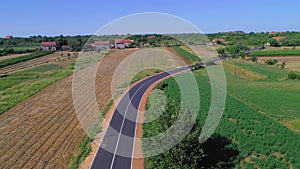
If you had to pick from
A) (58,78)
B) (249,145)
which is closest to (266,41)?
(58,78)

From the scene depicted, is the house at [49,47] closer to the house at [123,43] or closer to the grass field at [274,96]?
the house at [123,43]

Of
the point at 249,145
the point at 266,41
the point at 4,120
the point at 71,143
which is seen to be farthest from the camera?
the point at 266,41

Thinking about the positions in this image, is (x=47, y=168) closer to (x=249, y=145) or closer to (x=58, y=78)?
(x=249, y=145)

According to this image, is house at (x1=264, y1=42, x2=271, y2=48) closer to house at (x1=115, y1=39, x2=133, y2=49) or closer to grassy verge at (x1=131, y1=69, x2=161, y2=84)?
house at (x1=115, y1=39, x2=133, y2=49)

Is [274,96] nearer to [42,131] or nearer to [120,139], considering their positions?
[120,139]

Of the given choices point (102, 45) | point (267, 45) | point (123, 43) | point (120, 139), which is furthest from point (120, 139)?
point (267, 45)

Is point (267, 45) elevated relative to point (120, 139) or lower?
elevated
